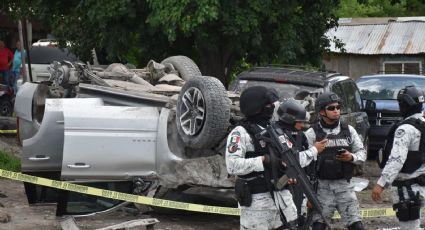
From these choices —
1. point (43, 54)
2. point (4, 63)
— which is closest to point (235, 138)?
point (4, 63)

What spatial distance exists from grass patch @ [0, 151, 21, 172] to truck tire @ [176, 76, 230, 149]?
395 cm

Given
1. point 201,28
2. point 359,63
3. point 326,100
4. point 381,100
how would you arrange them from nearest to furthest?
point 326,100 → point 201,28 → point 381,100 → point 359,63

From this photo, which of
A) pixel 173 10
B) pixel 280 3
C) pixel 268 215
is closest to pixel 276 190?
pixel 268 215

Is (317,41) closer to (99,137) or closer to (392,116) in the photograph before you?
(392,116)

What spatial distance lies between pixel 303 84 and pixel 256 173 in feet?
14.0

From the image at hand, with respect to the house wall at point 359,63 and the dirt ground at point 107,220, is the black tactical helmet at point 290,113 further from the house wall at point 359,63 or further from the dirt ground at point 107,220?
the house wall at point 359,63

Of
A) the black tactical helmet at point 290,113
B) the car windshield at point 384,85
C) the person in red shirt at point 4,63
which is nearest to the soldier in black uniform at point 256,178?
the black tactical helmet at point 290,113

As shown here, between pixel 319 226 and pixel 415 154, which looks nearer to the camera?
pixel 415 154

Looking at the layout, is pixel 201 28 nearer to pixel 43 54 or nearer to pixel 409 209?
pixel 409 209

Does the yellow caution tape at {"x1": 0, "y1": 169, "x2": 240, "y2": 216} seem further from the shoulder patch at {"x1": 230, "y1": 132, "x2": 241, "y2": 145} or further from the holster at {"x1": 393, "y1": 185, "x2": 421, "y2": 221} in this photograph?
the shoulder patch at {"x1": 230, "y1": 132, "x2": 241, "y2": 145}

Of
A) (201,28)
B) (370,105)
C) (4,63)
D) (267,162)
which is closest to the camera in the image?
(267,162)

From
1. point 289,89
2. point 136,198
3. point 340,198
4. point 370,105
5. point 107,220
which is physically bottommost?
point 107,220

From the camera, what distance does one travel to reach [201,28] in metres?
12.6

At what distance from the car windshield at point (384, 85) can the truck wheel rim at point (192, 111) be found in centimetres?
705
